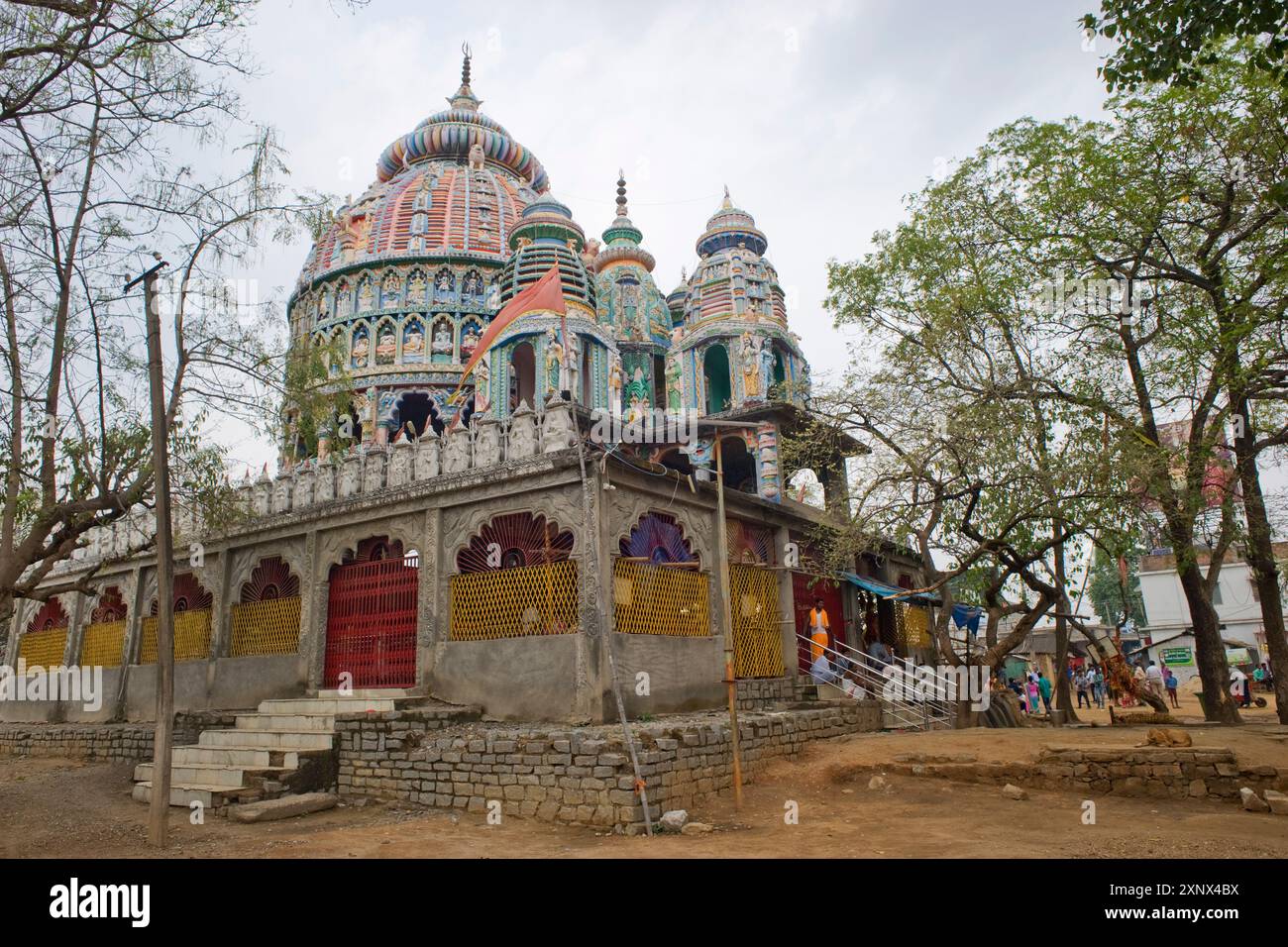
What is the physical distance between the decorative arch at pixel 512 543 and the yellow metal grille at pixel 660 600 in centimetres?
121

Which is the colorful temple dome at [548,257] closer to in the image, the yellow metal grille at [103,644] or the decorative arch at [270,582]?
the decorative arch at [270,582]

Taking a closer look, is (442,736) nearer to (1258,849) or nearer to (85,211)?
(85,211)

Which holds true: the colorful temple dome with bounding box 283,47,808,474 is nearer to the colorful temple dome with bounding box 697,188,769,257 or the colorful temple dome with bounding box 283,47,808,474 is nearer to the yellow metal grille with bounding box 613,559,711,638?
the colorful temple dome with bounding box 697,188,769,257

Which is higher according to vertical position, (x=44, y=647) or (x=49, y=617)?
(x=49, y=617)

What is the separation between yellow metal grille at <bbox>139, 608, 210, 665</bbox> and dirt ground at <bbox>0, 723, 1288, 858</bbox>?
18.6ft

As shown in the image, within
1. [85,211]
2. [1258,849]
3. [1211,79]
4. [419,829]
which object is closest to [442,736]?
[419,829]

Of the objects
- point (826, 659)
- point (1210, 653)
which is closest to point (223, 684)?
point (826, 659)

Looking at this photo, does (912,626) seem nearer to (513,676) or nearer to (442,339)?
(513,676)

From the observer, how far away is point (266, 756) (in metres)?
12.1

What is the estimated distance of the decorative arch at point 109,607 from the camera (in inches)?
846

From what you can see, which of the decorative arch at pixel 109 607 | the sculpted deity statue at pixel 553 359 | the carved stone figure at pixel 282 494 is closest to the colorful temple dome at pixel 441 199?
the sculpted deity statue at pixel 553 359

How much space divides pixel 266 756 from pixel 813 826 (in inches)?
298

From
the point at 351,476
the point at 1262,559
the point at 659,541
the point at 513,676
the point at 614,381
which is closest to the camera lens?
the point at 513,676

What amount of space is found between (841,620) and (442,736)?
1122cm
